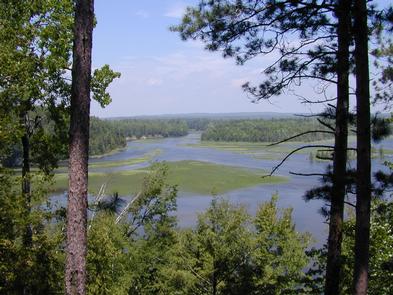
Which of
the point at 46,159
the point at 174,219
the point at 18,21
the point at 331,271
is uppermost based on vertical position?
the point at 18,21

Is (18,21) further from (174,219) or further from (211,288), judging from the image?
(174,219)

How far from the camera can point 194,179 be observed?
49938 millimetres

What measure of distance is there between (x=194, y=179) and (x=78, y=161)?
1814 inches

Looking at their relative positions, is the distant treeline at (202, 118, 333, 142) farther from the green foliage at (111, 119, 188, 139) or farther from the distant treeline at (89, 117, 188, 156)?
the distant treeline at (89, 117, 188, 156)

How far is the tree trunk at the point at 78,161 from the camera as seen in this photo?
3996 millimetres

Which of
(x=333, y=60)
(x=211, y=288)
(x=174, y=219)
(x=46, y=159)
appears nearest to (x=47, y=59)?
(x=46, y=159)

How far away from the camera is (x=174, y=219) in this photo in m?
18.4

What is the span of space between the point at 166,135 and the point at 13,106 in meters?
163

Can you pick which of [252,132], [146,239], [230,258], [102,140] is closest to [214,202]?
[230,258]

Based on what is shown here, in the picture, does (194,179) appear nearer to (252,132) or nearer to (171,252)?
(171,252)

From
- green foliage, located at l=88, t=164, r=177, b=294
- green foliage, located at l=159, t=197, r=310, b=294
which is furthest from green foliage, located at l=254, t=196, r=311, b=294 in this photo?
green foliage, located at l=88, t=164, r=177, b=294

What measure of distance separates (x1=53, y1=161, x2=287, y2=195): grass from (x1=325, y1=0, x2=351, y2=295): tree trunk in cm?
3497

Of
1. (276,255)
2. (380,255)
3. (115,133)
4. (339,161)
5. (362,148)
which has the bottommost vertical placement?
(276,255)

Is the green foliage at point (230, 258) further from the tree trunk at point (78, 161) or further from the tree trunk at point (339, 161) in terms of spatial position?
the tree trunk at point (78, 161)
